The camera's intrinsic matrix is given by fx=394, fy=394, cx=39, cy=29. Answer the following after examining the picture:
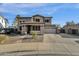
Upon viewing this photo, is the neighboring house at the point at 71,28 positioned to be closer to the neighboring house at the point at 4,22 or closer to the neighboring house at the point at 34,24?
the neighboring house at the point at 34,24

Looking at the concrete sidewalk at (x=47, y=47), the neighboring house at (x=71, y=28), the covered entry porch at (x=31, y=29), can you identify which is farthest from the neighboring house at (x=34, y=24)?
the neighboring house at (x=71, y=28)

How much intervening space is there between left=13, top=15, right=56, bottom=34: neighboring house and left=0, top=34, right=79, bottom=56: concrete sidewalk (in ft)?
0.54

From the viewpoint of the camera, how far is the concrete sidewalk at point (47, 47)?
29.4 feet

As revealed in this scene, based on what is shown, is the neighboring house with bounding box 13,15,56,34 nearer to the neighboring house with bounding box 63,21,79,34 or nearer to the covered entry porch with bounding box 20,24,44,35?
the covered entry porch with bounding box 20,24,44,35

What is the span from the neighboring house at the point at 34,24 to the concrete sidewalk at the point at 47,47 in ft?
0.54

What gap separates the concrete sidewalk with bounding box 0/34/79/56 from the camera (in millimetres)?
8961

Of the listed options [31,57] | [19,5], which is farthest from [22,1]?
[31,57]

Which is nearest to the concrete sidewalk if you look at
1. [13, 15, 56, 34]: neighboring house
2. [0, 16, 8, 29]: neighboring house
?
[13, 15, 56, 34]: neighboring house

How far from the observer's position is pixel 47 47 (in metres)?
9.02

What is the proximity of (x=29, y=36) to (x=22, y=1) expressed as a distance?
0.85 metres

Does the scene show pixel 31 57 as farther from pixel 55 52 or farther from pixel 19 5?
pixel 19 5

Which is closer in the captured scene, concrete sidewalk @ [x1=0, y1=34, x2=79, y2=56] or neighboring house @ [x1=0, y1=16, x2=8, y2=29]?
concrete sidewalk @ [x1=0, y1=34, x2=79, y2=56]

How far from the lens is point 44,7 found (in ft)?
29.5

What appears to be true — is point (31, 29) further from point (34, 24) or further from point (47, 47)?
point (47, 47)
